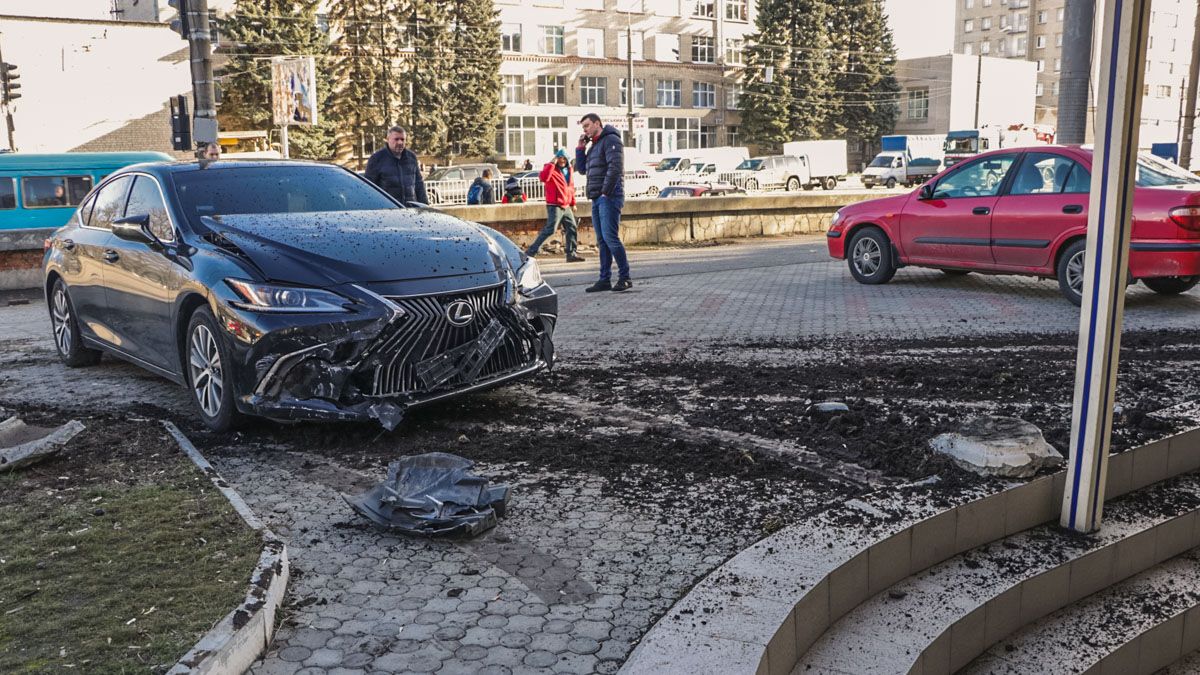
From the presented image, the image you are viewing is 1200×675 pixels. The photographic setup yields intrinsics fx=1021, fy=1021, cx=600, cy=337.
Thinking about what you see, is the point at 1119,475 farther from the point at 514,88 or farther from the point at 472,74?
the point at 514,88

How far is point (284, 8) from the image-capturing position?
5062 cm

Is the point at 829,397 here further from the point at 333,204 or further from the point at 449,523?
the point at 333,204

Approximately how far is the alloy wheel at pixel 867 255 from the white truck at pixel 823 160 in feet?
139

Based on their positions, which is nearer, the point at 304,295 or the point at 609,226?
the point at 304,295

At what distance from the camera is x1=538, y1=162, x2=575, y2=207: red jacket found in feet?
52.6

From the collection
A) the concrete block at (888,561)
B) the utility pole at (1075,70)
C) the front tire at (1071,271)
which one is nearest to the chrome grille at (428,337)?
the concrete block at (888,561)

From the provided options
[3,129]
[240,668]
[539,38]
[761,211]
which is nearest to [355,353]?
[240,668]

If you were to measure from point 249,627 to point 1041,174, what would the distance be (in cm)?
942

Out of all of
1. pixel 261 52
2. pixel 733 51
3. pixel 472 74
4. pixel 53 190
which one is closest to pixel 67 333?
pixel 53 190

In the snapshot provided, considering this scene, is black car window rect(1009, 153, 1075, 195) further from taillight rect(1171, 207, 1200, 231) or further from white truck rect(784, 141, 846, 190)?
white truck rect(784, 141, 846, 190)

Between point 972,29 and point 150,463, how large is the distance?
128310 millimetres

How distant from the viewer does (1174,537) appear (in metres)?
4.41

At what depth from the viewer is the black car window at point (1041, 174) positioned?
1009 cm

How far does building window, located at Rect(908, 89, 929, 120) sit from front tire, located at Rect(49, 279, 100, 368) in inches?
3301
